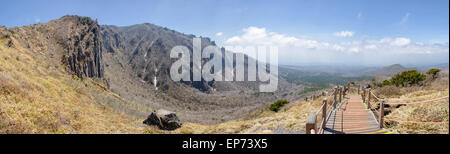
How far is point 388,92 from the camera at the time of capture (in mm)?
17953

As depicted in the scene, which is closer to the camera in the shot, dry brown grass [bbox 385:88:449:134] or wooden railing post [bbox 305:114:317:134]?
wooden railing post [bbox 305:114:317:134]

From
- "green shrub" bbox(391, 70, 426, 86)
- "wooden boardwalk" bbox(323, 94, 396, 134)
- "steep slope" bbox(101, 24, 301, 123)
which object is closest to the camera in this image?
"wooden boardwalk" bbox(323, 94, 396, 134)

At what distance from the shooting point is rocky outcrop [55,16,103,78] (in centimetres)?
4059

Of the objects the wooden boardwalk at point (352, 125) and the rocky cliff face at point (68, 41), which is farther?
the rocky cliff face at point (68, 41)

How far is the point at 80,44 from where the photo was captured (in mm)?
48906

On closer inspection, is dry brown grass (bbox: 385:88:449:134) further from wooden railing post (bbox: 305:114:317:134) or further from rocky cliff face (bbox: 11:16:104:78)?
rocky cliff face (bbox: 11:16:104:78)

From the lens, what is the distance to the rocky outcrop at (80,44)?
1598 inches

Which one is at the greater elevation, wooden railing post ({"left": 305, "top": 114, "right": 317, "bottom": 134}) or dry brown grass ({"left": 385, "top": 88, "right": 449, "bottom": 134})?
wooden railing post ({"left": 305, "top": 114, "right": 317, "bottom": 134})

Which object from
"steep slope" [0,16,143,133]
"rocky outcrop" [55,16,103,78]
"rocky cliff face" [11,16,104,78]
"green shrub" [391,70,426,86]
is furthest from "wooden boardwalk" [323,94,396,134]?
"rocky outcrop" [55,16,103,78]

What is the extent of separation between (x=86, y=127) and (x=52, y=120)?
254 centimetres

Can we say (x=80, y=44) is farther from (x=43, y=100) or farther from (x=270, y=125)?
(x=270, y=125)

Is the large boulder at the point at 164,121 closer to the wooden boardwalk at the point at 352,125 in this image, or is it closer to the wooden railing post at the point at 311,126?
the wooden boardwalk at the point at 352,125

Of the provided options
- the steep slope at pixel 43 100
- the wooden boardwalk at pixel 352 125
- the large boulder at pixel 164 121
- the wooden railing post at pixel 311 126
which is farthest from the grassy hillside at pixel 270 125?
the wooden railing post at pixel 311 126
